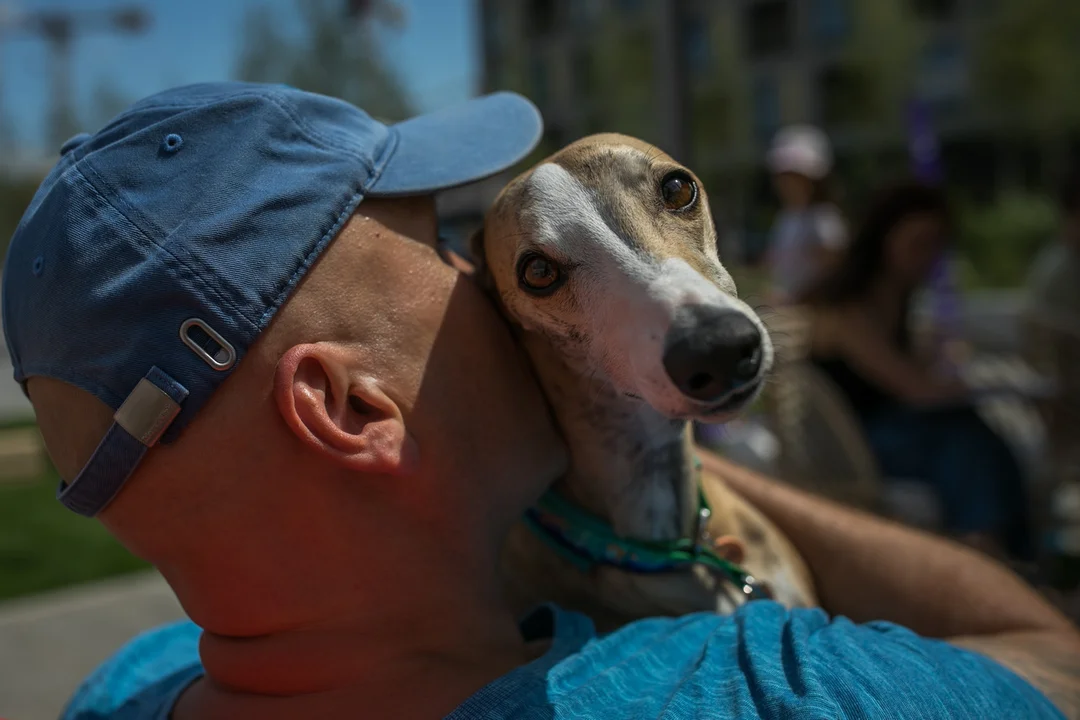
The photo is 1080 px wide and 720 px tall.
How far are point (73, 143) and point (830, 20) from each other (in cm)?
3644

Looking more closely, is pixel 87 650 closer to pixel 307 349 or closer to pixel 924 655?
pixel 307 349

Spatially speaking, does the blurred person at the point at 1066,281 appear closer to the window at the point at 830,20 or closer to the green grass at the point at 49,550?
the green grass at the point at 49,550

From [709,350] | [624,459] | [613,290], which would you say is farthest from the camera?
[624,459]

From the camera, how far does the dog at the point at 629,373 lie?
1.02m

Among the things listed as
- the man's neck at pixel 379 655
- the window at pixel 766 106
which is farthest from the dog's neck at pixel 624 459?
the window at pixel 766 106

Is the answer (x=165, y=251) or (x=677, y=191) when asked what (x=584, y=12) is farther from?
(x=165, y=251)

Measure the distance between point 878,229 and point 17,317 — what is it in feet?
11.6

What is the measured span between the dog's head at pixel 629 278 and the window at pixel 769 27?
3638 centimetres

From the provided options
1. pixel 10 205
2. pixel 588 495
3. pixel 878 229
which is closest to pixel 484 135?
pixel 588 495

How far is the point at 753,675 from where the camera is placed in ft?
3.52

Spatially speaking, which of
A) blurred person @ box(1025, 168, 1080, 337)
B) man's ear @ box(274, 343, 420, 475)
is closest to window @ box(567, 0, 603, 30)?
blurred person @ box(1025, 168, 1080, 337)

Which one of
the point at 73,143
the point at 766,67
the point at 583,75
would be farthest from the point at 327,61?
the point at 766,67

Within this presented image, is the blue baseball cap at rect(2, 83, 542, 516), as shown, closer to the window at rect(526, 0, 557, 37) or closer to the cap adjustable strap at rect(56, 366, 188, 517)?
the cap adjustable strap at rect(56, 366, 188, 517)

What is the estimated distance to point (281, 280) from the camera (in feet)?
3.55
